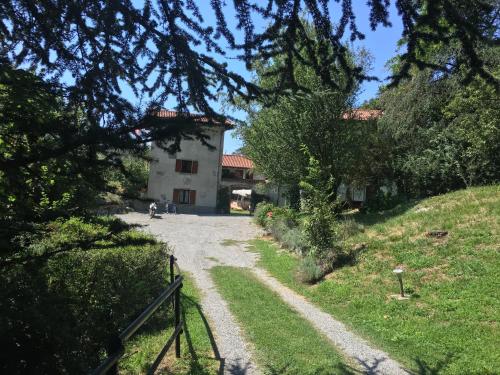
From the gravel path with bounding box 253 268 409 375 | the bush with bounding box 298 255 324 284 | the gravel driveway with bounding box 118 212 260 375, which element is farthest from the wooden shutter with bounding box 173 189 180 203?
the gravel path with bounding box 253 268 409 375

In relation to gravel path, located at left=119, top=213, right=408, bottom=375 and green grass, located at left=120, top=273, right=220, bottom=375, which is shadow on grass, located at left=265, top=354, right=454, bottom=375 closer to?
gravel path, located at left=119, top=213, right=408, bottom=375

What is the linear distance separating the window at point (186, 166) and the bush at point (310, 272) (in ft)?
91.6

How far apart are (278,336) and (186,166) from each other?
111 ft

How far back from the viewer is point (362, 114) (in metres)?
23.5

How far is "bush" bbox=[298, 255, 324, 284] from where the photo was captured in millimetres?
12203

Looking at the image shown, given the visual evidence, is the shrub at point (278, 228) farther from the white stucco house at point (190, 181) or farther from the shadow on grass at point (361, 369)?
the white stucco house at point (190, 181)

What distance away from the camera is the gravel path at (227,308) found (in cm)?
580

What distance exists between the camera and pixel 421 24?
3572mm

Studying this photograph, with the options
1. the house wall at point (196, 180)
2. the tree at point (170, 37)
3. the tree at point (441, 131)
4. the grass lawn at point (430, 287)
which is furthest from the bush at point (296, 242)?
the house wall at point (196, 180)

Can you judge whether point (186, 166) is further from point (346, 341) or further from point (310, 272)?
point (346, 341)

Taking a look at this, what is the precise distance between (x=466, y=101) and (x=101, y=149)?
54.1ft

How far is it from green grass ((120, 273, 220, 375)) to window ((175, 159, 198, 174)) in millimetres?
31988

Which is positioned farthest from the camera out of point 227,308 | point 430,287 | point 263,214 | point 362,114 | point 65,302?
point 263,214

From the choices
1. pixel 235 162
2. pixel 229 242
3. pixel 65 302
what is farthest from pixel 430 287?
pixel 235 162
